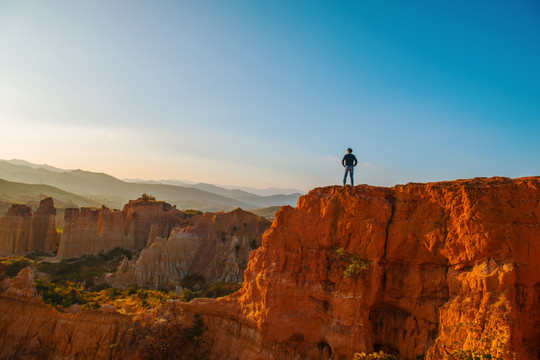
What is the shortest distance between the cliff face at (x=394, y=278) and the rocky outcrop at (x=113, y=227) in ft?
120

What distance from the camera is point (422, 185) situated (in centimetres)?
1348

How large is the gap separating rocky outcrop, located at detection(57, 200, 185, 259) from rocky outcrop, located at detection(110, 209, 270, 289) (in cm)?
997

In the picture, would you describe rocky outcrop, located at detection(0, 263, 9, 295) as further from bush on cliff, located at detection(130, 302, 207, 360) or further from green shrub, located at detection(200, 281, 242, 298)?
green shrub, located at detection(200, 281, 242, 298)

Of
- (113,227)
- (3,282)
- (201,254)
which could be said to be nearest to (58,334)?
(3,282)

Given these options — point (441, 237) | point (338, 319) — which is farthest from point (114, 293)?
point (441, 237)

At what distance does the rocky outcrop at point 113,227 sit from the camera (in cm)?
4722

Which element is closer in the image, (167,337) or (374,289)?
(374,289)

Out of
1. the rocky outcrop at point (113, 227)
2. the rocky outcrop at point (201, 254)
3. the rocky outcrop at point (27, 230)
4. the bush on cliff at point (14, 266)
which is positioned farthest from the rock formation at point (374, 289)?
the rocky outcrop at point (27, 230)

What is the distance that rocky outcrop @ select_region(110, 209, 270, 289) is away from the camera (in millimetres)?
36188

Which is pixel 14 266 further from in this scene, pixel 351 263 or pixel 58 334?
pixel 351 263

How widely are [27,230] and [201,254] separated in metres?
26.4

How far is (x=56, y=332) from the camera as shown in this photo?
16.3 metres

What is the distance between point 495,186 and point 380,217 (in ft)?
13.0

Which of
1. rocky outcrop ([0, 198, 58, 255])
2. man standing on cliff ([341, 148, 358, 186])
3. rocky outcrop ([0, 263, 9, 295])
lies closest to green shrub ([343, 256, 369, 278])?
man standing on cliff ([341, 148, 358, 186])
